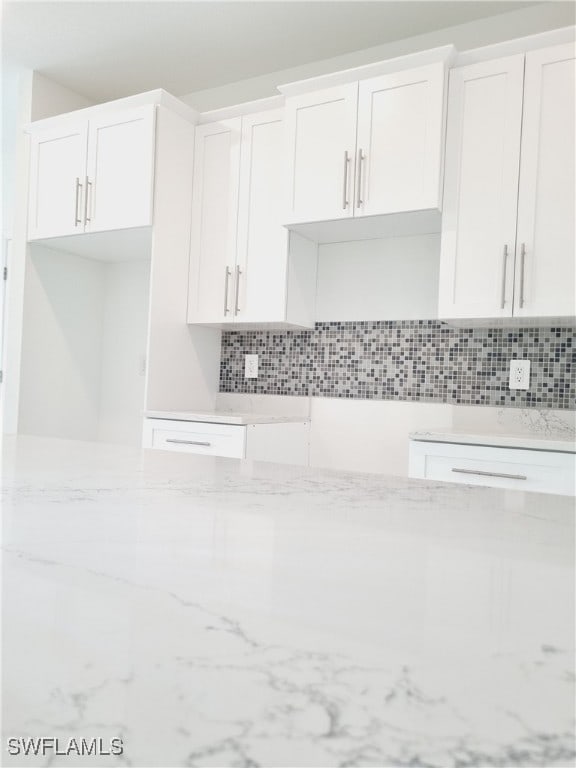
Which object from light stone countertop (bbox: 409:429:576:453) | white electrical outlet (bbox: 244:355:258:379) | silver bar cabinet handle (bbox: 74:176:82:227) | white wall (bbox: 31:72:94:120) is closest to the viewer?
light stone countertop (bbox: 409:429:576:453)

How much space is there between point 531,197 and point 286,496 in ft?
7.10

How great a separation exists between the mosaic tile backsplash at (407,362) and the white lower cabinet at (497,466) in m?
0.64

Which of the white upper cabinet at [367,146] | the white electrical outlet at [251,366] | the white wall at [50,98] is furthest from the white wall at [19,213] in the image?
the white upper cabinet at [367,146]

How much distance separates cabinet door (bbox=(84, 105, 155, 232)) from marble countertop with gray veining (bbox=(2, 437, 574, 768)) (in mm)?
2851

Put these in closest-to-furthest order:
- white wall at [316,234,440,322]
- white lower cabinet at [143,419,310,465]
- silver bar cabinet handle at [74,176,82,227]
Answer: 1. white lower cabinet at [143,419,310,465]
2. white wall at [316,234,440,322]
3. silver bar cabinet handle at [74,176,82,227]

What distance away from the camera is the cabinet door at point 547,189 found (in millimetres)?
2502

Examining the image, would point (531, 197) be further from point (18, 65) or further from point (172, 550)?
point (18, 65)

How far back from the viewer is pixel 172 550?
1.84 ft

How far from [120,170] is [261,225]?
2.71 ft

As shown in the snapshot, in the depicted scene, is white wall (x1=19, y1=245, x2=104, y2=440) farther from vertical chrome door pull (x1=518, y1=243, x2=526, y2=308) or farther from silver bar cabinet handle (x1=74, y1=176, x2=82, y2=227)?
vertical chrome door pull (x1=518, y1=243, x2=526, y2=308)

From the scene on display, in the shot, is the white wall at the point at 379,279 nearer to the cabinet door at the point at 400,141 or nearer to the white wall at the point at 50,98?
the cabinet door at the point at 400,141

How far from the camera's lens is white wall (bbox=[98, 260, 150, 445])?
4.13m

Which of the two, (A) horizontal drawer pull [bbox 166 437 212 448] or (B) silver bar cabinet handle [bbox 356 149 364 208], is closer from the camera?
(B) silver bar cabinet handle [bbox 356 149 364 208]

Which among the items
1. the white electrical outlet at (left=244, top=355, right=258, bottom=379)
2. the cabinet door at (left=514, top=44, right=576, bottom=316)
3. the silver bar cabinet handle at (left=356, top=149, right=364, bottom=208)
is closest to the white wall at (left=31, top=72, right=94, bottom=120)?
the white electrical outlet at (left=244, top=355, right=258, bottom=379)
